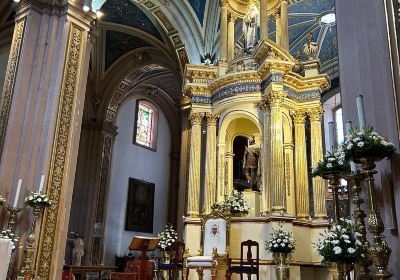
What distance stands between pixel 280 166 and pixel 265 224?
4.39ft

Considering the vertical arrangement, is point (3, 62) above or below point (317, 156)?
above

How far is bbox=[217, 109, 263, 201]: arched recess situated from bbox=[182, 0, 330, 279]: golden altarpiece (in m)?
0.03

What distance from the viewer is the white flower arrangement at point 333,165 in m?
3.85

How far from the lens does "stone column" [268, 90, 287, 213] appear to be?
920 centimetres

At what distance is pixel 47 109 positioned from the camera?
738cm

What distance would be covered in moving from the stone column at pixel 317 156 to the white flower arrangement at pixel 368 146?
7.00 metres

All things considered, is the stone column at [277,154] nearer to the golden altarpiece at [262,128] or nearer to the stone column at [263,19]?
the golden altarpiece at [262,128]

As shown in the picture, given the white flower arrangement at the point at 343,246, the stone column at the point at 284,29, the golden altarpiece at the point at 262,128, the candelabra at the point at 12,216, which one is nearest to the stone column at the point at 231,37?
the golden altarpiece at the point at 262,128

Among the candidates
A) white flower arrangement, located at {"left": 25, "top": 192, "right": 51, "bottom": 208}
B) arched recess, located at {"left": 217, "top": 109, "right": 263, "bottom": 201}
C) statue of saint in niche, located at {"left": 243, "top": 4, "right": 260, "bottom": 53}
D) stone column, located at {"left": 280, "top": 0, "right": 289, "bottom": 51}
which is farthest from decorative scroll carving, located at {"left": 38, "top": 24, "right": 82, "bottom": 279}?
stone column, located at {"left": 280, "top": 0, "right": 289, "bottom": 51}

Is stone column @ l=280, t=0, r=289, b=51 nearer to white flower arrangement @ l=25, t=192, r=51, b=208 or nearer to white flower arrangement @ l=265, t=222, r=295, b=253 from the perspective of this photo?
white flower arrangement @ l=265, t=222, r=295, b=253

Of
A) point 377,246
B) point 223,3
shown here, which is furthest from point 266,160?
point 377,246

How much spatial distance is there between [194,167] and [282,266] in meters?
3.46

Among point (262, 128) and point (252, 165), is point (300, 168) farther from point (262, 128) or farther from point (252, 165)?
point (262, 128)

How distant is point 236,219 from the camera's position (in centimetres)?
946
